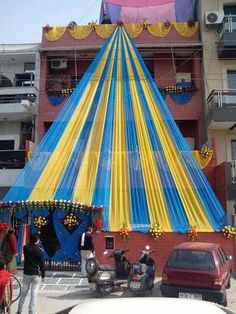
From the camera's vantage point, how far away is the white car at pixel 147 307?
3.26 metres

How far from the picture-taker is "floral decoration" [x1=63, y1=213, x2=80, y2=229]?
1493 centimetres

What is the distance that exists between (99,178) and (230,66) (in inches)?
392

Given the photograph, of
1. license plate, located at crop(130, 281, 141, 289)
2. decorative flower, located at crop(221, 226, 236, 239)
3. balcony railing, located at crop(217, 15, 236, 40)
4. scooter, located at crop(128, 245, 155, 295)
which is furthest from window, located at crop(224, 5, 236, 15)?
license plate, located at crop(130, 281, 141, 289)

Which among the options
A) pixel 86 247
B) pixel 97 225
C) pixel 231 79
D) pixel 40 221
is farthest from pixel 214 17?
pixel 86 247

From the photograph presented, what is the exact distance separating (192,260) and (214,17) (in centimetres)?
1515

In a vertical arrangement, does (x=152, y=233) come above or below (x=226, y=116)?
below

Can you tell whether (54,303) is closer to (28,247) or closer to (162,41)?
(28,247)

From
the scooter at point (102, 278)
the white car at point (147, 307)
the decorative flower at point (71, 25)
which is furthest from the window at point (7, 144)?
the white car at point (147, 307)

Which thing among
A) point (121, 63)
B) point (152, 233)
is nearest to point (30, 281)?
point (152, 233)

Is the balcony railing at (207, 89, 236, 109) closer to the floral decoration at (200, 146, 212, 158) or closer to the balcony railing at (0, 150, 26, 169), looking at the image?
the floral decoration at (200, 146, 212, 158)

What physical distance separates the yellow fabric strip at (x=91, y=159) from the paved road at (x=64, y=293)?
3.16 m

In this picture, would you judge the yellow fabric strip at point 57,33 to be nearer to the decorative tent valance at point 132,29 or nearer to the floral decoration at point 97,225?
the decorative tent valance at point 132,29

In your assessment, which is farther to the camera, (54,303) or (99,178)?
(99,178)

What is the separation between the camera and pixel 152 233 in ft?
46.7
